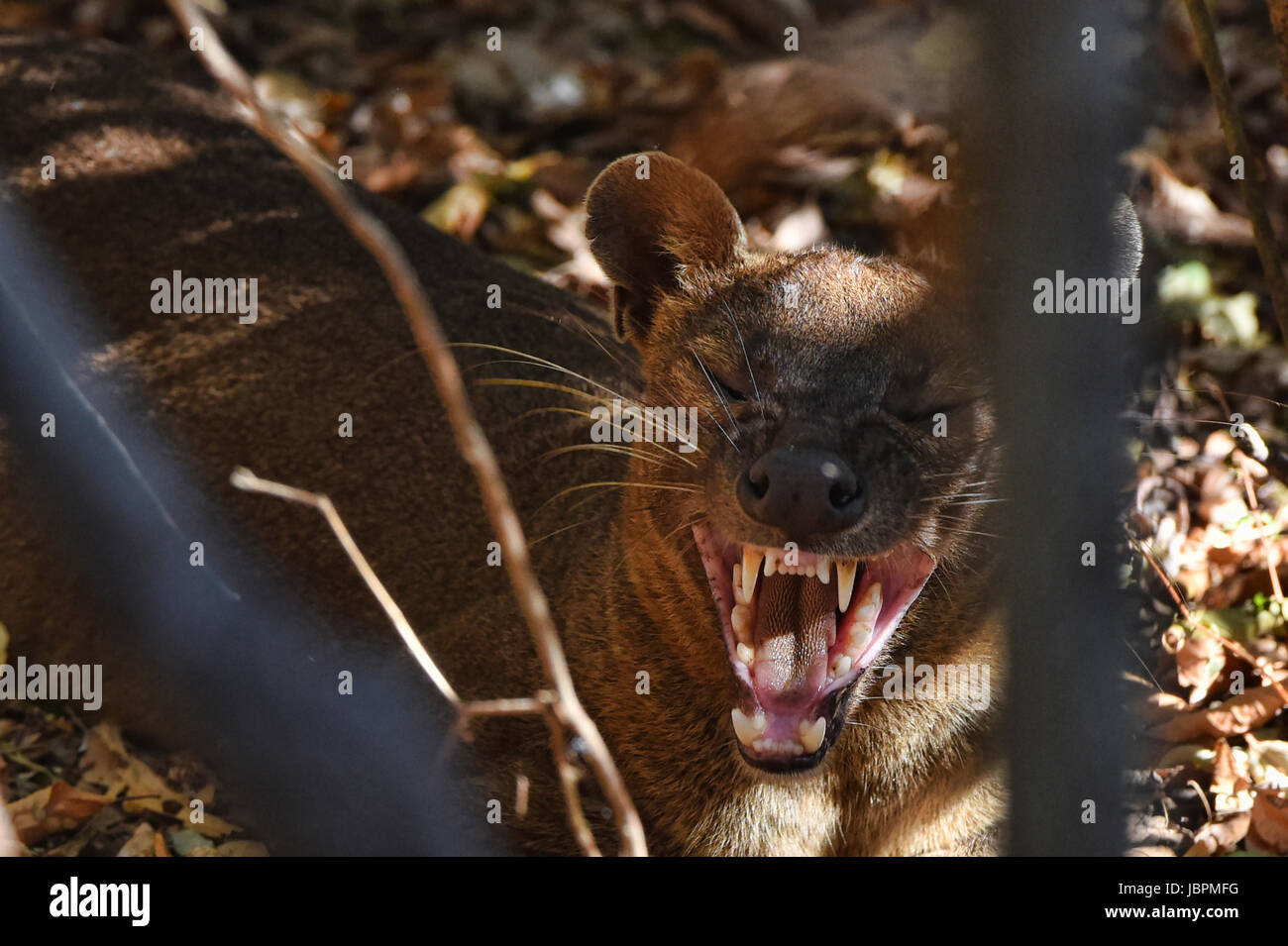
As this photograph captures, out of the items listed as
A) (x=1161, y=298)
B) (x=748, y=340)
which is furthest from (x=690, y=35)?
(x=748, y=340)

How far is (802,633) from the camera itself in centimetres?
316

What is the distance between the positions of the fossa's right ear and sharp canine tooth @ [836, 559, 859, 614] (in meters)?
0.91

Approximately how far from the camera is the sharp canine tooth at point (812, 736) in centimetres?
311

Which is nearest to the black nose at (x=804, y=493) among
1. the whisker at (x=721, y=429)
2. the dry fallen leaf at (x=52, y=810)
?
the whisker at (x=721, y=429)

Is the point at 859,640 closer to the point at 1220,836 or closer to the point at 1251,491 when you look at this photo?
the point at 1220,836

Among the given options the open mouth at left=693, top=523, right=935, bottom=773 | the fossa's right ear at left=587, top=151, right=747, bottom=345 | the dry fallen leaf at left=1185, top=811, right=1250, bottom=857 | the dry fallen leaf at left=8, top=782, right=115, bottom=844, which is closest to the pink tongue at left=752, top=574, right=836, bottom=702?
the open mouth at left=693, top=523, right=935, bottom=773

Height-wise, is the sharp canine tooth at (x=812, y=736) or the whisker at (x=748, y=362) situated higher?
the whisker at (x=748, y=362)

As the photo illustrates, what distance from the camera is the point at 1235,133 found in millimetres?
3301

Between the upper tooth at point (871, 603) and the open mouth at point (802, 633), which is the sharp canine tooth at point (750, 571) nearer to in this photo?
the open mouth at point (802, 633)

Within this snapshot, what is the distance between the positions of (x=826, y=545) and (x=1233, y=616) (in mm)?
2000

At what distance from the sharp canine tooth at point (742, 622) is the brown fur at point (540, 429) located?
180 mm

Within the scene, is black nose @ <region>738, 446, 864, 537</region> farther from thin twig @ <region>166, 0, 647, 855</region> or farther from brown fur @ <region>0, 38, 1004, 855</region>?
thin twig @ <region>166, 0, 647, 855</region>

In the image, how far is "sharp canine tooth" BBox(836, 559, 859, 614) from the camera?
3143 millimetres
